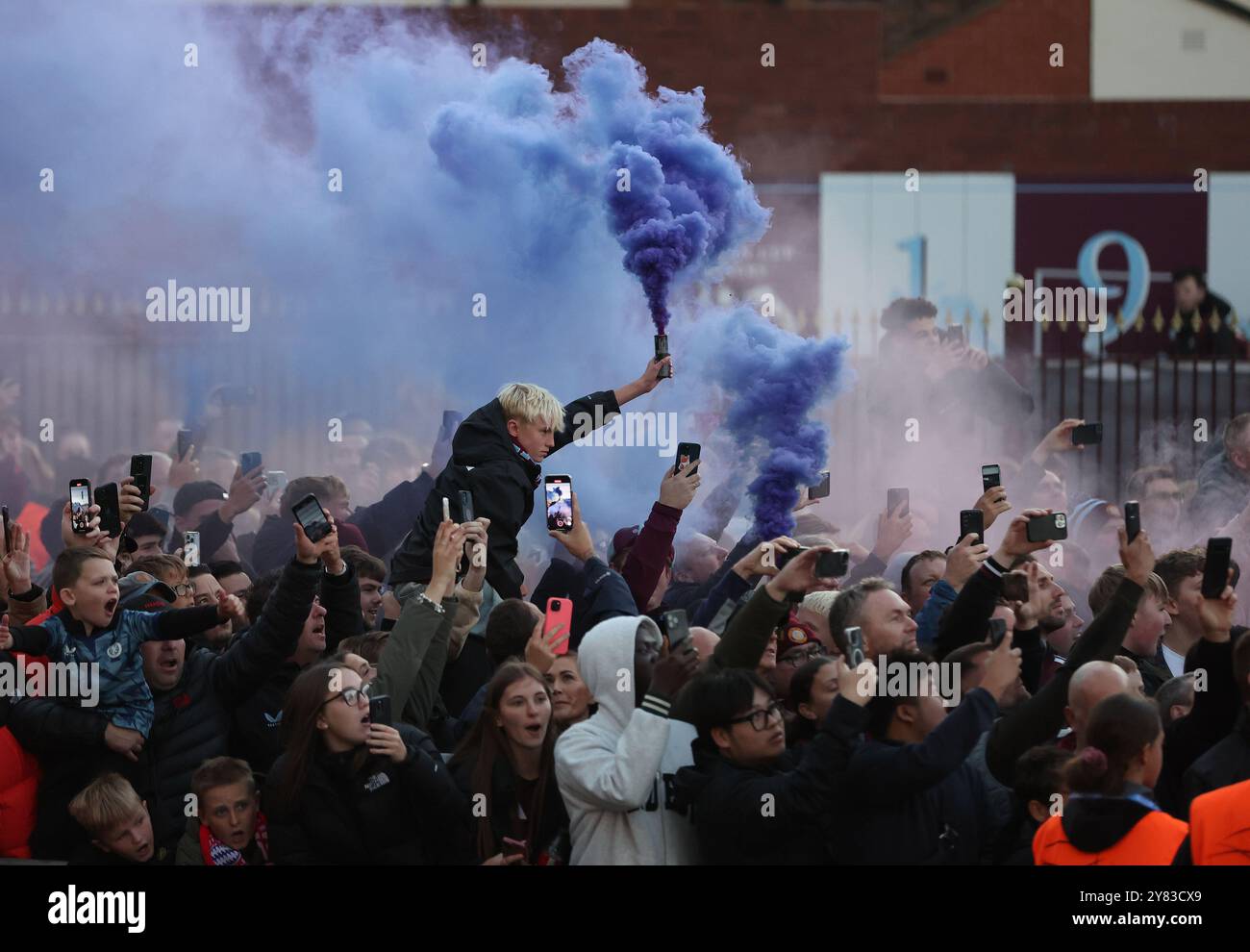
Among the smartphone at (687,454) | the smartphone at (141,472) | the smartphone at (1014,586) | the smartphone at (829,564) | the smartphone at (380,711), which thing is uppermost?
the smartphone at (687,454)

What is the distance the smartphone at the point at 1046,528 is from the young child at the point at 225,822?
8.23 feet

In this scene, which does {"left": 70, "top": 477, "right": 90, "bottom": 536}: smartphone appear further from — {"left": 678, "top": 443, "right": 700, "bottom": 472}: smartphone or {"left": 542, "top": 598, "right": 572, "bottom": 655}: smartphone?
{"left": 678, "top": 443, "right": 700, "bottom": 472}: smartphone

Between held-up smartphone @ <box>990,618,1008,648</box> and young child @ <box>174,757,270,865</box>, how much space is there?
216 cm

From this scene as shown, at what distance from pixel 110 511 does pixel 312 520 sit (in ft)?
3.92

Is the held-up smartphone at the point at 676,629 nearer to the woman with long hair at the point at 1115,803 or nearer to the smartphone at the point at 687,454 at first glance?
the woman with long hair at the point at 1115,803

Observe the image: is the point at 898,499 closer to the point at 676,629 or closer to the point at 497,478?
the point at 497,478

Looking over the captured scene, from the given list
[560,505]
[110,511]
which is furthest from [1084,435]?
[110,511]

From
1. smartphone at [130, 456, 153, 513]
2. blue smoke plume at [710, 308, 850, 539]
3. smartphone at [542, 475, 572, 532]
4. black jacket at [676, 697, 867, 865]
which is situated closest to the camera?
black jacket at [676, 697, 867, 865]

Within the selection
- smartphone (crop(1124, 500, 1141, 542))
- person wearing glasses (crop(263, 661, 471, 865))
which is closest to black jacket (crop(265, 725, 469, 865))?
person wearing glasses (crop(263, 661, 471, 865))

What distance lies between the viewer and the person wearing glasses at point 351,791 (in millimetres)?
5102

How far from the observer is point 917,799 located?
16.1 ft

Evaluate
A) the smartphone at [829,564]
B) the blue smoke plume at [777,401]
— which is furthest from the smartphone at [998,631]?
the blue smoke plume at [777,401]

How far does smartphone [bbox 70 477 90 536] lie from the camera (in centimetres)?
632

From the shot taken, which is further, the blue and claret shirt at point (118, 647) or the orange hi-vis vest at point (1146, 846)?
the blue and claret shirt at point (118, 647)
